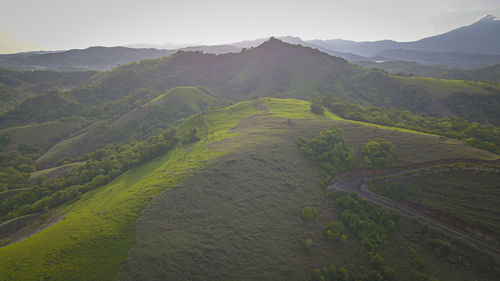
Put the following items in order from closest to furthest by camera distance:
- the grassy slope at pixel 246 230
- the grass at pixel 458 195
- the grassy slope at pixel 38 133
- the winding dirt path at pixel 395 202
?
1. the grassy slope at pixel 246 230
2. the winding dirt path at pixel 395 202
3. the grass at pixel 458 195
4. the grassy slope at pixel 38 133

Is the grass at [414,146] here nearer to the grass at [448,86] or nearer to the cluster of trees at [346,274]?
the cluster of trees at [346,274]

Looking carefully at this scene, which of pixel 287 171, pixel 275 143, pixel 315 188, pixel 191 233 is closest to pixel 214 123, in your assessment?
pixel 275 143

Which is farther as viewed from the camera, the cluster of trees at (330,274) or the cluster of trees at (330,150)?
the cluster of trees at (330,150)

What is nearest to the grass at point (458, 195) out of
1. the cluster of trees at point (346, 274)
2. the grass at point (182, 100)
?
the cluster of trees at point (346, 274)

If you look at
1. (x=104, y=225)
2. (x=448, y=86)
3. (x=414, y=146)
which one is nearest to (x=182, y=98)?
(x=104, y=225)

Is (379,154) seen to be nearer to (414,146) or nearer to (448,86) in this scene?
(414,146)

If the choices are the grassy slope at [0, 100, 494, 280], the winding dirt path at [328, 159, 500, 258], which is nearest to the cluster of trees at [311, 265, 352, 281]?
the winding dirt path at [328, 159, 500, 258]

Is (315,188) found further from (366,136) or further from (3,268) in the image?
(3,268)
